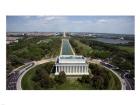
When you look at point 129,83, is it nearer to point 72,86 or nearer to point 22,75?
point 72,86

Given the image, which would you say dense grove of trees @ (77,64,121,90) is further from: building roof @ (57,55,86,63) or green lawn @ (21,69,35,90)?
green lawn @ (21,69,35,90)

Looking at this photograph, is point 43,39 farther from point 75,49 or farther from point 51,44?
point 75,49

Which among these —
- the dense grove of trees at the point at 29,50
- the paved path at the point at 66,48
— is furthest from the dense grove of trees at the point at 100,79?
the dense grove of trees at the point at 29,50

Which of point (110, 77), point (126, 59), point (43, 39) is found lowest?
point (110, 77)

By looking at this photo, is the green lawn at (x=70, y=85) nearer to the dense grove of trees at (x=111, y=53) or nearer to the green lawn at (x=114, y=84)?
the green lawn at (x=114, y=84)

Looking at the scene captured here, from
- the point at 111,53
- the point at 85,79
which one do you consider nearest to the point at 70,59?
the point at 85,79

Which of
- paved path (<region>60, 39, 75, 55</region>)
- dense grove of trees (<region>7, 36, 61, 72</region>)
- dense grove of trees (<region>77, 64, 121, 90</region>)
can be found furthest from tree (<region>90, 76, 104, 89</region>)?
dense grove of trees (<region>7, 36, 61, 72</region>)
